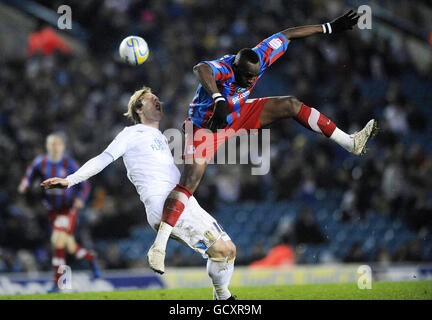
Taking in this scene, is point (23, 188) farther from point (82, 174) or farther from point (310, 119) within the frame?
point (310, 119)

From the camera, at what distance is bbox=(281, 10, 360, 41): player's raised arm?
→ 6945 mm

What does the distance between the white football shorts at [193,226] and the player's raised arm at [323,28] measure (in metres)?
2.16

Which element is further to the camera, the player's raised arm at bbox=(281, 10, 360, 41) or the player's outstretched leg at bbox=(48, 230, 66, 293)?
the player's outstretched leg at bbox=(48, 230, 66, 293)

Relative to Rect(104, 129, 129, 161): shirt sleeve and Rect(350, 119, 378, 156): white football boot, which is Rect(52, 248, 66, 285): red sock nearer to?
Rect(104, 129, 129, 161): shirt sleeve

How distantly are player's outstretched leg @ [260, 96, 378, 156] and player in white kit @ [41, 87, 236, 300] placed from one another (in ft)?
3.81

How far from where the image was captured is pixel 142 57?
7.39 metres

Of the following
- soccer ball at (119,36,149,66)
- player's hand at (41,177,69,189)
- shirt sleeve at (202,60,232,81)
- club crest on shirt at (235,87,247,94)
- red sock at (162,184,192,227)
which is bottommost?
red sock at (162,184,192,227)

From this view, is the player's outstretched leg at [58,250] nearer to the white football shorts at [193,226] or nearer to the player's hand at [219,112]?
the white football shorts at [193,226]

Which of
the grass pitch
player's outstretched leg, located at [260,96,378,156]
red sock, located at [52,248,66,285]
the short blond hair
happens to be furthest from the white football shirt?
red sock, located at [52,248,66,285]

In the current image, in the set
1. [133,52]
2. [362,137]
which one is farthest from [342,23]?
[133,52]

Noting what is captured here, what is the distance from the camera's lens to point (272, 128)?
14062 millimetres

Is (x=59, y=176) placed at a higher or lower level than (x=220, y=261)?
higher

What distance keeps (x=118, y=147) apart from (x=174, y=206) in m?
0.77

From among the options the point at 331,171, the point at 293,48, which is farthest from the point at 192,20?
the point at 331,171
